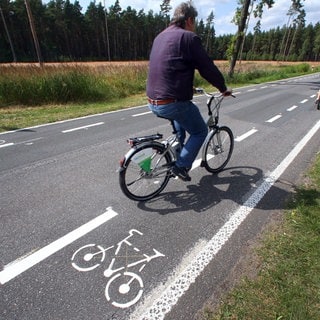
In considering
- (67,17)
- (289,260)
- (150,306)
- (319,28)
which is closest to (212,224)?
(289,260)

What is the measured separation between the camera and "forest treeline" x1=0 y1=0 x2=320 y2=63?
1941 inches

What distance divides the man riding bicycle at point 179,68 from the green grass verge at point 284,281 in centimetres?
168

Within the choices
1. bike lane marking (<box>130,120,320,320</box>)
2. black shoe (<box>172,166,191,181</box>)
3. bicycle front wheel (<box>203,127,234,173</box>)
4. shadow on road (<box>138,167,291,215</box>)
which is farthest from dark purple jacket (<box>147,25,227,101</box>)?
bike lane marking (<box>130,120,320,320</box>)

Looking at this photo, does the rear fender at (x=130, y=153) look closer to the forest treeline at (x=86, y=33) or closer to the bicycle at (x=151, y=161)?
the bicycle at (x=151, y=161)

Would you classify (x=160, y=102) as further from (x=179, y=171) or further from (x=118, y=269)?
(x=118, y=269)

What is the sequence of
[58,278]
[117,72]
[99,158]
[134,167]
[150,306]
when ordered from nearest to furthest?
1. [150,306]
2. [58,278]
3. [134,167]
4. [99,158]
5. [117,72]

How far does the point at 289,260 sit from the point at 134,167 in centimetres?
194

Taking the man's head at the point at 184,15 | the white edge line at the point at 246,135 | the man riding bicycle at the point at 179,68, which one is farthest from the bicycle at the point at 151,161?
the white edge line at the point at 246,135

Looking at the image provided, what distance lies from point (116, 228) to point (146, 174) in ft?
2.82

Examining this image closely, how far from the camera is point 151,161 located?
327 centimetres

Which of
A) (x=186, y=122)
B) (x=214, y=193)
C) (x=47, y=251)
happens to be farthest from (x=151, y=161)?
(x=47, y=251)

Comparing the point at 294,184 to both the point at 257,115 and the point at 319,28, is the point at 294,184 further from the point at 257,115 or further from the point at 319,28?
the point at 319,28

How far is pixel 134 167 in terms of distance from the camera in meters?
3.17

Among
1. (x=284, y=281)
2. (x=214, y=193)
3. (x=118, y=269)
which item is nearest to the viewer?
(x=284, y=281)
